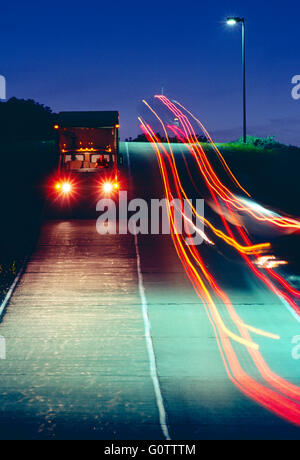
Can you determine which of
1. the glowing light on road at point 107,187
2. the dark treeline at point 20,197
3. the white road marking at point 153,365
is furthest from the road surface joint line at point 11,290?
the glowing light on road at point 107,187

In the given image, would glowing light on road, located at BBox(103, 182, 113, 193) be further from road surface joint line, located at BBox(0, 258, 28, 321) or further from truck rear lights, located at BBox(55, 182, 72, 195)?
road surface joint line, located at BBox(0, 258, 28, 321)

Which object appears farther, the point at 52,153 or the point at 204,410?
the point at 52,153

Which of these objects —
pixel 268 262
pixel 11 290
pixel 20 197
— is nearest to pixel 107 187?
pixel 20 197

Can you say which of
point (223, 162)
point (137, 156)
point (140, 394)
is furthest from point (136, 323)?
point (137, 156)

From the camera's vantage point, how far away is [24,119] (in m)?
105

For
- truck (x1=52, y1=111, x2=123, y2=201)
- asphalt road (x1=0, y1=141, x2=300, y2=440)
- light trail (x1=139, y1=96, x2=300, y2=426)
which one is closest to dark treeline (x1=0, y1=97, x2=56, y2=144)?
truck (x1=52, y1=111, x2=123, y2=201)

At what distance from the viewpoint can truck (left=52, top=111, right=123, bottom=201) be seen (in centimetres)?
2964

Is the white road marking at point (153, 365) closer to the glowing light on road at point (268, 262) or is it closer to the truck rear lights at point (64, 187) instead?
the glowing light on road at point (268, 262)

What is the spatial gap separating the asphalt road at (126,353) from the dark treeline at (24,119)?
8841 cm

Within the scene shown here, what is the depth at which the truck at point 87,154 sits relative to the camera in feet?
97.2

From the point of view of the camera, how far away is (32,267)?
1631cm

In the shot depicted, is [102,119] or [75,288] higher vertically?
[102,119]

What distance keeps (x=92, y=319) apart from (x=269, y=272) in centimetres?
550
